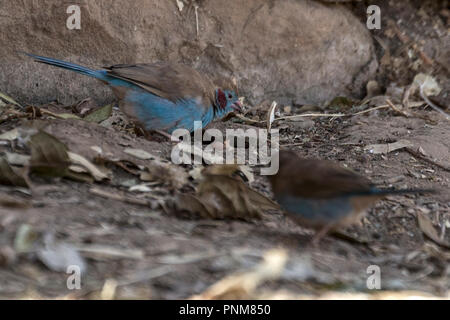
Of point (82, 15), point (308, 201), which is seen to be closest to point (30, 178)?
point (308, 201)

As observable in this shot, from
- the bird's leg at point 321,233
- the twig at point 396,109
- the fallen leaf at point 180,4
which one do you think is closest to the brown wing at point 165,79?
the fallen leaf at point 180,4

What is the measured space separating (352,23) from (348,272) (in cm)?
415

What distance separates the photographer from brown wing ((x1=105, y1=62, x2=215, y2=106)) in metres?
4.71

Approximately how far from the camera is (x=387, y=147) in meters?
4.71

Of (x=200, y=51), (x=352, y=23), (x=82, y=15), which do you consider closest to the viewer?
(x=82, y=15)

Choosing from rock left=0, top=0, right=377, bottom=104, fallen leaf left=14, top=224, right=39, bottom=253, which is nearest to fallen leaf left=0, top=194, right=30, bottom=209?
fallen leaf left=14, top=224, right=39, bottom=253

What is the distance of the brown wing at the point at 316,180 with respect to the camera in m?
2.93

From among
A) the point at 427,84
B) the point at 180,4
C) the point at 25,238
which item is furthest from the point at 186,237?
the point at 427,84

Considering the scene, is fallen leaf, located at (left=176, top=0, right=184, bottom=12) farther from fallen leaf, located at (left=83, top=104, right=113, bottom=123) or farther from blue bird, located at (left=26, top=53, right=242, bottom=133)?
fallen leaf, located at (left=83, top=104, right=113, bottom=123)

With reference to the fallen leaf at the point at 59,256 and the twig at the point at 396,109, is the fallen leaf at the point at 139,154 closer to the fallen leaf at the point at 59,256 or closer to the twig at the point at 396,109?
the fallen leaf at the point at 59,256

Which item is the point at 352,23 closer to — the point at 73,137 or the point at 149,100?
the point at 149,100

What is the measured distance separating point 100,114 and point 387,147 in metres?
2.13

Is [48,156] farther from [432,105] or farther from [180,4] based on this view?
[432,105]

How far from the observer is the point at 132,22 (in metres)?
5.43
